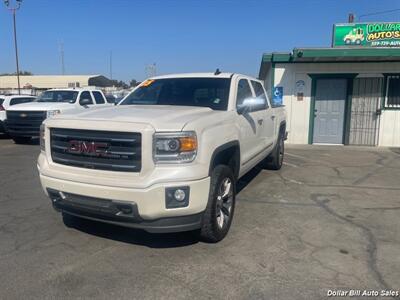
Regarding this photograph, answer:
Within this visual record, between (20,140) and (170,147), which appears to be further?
(20,140)

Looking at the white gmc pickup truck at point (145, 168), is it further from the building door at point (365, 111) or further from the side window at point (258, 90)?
the building door at point (365, 111)

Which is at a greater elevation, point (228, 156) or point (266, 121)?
point (266, 121)

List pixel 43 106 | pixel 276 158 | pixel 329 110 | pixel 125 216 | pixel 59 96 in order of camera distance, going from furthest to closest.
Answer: pixel 59 96 → pixel 329 110 → pixel 43 106 → pixel 276 158 → pixel 125 216

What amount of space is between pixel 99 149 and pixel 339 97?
10.9 metres

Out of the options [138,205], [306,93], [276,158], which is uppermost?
[306,93]

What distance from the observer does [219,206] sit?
435 centimetres

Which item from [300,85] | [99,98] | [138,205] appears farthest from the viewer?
[99,98]

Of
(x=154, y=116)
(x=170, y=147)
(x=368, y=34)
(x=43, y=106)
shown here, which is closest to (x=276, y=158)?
(x=154, y=116)

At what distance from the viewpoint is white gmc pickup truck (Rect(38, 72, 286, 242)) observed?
363cm

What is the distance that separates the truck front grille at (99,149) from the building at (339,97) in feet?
31.8

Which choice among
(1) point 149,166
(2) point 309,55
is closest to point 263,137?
(1) point 149,166

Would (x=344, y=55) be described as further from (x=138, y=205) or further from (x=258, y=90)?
(x=138, y=205)

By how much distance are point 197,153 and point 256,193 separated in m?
3.05

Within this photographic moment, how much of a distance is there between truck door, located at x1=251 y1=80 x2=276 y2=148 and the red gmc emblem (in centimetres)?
313
